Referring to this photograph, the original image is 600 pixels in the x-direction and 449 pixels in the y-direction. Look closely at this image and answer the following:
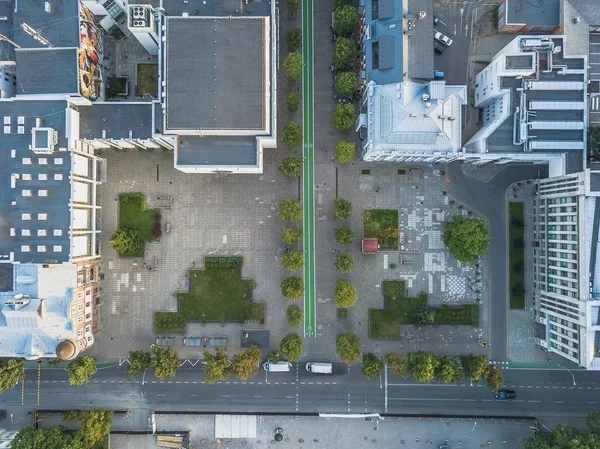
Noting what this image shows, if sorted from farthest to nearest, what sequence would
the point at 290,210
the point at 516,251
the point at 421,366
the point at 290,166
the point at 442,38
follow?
1. the point at 516,251
2. the point at 442,38
3. the point at 290,166
4. the point at 290,210
5. the point at 421,366

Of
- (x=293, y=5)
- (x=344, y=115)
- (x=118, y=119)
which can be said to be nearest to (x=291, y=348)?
(x=344, y=115)

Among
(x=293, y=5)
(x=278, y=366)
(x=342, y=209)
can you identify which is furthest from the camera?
(x=278, y=366)

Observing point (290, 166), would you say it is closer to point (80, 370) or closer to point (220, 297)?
point (220, 297)

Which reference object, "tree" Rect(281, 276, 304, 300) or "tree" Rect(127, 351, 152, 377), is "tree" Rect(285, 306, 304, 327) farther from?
"tree" Rect(127, 351, 152, 377)

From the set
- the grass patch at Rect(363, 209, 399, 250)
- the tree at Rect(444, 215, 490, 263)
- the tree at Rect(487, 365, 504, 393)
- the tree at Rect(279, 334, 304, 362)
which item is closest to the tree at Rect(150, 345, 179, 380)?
the tree at Rect(279, 334, 304, 362)

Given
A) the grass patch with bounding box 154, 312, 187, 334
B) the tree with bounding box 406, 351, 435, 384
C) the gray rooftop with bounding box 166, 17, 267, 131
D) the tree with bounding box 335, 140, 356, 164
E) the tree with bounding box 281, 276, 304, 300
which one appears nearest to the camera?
the gray rooftop with bounding box 166, 17, 267, 131

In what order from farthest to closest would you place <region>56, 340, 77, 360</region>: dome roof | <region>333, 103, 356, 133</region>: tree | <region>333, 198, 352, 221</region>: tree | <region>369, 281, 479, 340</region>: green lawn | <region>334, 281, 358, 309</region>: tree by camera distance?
<region>369, 281, 479, 340</region>: green lawn < <region>333, 198, 352, 221</region>: tree < <region>334, 281, 358, 309</region>: tree < <region>333, 103, 356, 133</region>: tree < <region>56, 340, 77, 360</region>: dome roof

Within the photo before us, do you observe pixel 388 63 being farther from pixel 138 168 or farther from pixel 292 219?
pixel 138 168

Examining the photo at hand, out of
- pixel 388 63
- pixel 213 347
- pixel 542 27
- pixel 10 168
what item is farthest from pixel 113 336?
pixel 542 27
